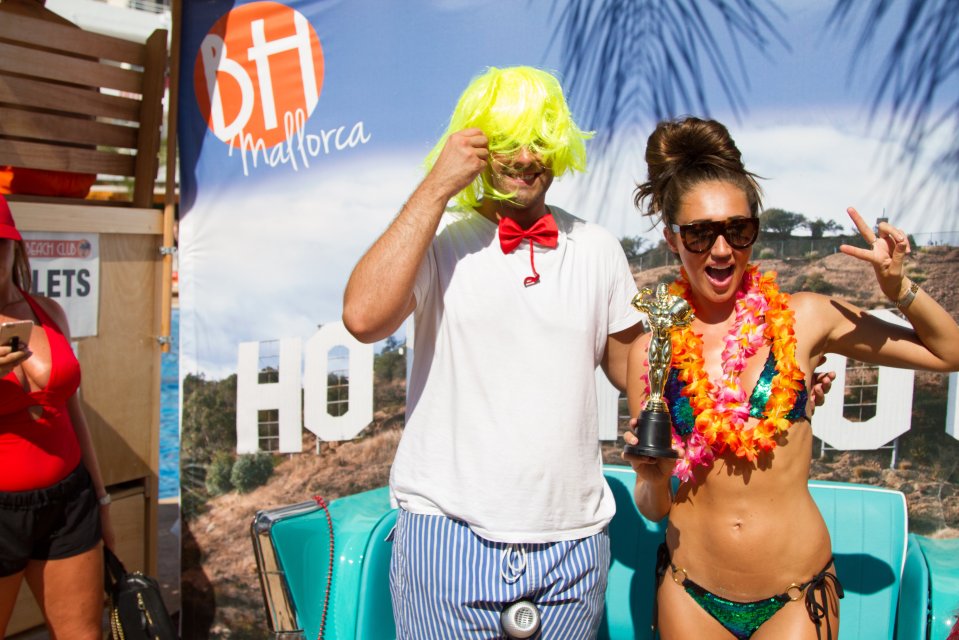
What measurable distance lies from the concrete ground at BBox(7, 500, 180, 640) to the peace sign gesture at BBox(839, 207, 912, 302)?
11.6 ft

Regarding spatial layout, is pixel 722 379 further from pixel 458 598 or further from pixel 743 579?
pixel 458 598

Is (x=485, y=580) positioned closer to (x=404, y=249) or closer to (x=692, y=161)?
(x=404, y=249)

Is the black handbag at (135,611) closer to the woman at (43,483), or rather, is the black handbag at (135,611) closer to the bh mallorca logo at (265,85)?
the woman at (43,483)

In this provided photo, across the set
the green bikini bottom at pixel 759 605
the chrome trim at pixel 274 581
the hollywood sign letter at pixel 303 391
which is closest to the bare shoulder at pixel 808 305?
the green bikini bottom at pixel 759 605

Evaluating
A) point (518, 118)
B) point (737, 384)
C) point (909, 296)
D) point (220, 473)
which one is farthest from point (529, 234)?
point (220, 473)

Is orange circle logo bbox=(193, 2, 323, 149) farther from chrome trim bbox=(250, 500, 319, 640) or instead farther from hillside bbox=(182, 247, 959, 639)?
chrome trim bbox=(250, 500, 319, 640)

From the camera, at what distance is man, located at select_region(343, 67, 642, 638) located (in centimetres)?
212

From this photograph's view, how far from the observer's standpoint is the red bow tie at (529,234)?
2.21m

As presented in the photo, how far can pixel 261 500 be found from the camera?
415 cm

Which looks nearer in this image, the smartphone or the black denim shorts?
the smartphone

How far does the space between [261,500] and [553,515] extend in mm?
2374

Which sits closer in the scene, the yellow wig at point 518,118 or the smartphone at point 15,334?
the yellow wig at point 518,118

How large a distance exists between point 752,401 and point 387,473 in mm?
2059

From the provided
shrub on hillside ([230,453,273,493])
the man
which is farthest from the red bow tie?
shrub on hillside ([230,453,273,493])
